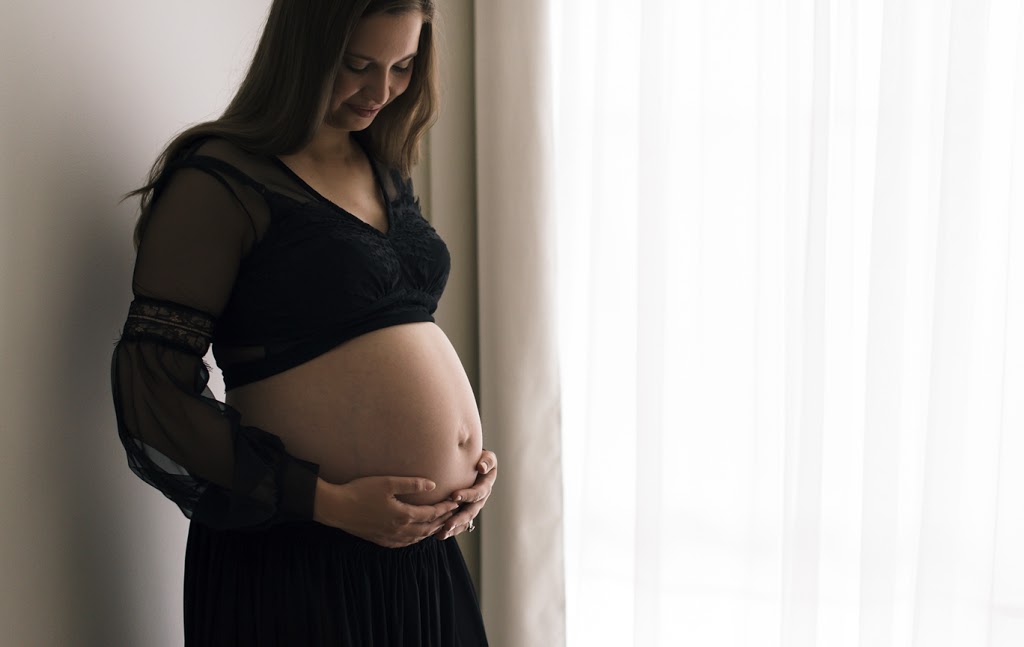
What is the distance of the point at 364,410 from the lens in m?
1.09

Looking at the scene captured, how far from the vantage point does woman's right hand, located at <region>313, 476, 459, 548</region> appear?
102cm

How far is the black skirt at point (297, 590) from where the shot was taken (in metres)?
1.08

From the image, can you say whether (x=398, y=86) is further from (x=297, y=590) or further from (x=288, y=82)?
(x=297, y=590)

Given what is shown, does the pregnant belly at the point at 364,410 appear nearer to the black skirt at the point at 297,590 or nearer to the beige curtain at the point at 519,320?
the black skirt at the point at 297,590

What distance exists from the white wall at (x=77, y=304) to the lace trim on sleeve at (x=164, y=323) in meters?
0.13

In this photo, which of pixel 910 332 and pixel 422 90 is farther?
pixel 910 332

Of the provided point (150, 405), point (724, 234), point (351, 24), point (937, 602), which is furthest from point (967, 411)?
point (150, 405)

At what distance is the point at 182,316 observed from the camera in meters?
0.97

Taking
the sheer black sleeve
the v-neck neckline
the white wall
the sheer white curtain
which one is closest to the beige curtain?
the sheer white curtain

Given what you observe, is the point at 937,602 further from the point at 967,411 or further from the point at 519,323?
the point at 519,323

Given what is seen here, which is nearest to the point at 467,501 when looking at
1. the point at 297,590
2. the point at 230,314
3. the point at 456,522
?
the point at 456,522

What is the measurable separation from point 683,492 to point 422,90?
37.6 inches

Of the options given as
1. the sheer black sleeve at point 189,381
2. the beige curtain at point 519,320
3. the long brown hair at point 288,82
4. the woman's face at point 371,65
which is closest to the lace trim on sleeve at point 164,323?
the sheer black sleeve at point 189,381

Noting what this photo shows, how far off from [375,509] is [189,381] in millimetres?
261
